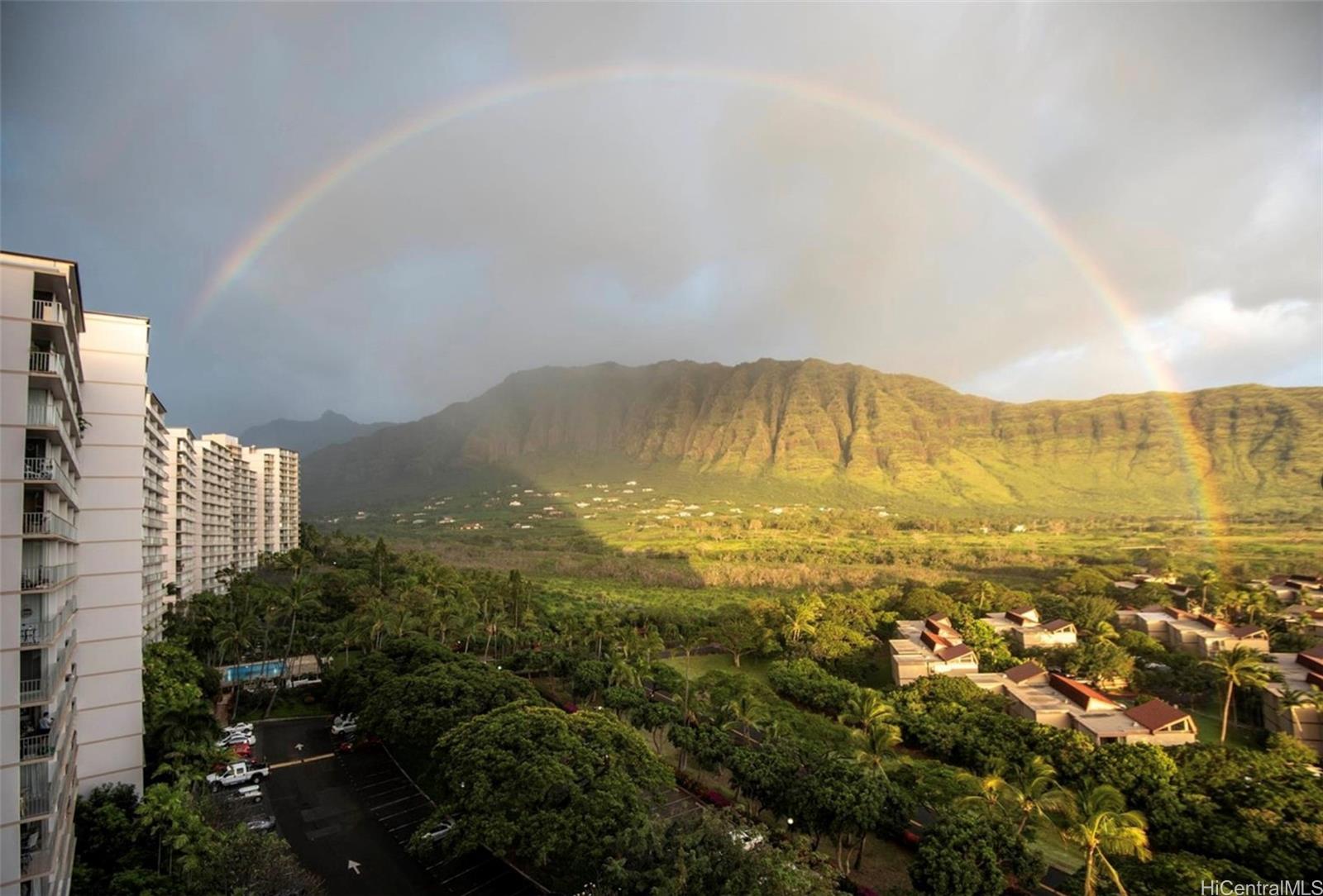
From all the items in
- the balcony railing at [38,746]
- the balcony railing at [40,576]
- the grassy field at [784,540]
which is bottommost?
the grassy field at [784,540]

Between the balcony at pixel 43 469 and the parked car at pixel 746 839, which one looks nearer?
the balcony at pixel 43 469

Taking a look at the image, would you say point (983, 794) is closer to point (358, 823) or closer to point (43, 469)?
Result: point (358, 823)

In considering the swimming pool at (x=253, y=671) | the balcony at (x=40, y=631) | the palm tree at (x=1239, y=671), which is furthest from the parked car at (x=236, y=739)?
the palm tree at (x=1239, y=671)

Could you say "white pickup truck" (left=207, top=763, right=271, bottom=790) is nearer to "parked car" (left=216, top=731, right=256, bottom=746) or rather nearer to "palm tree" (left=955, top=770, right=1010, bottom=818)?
"parked car" (left=216, top=731, right=256, bottom=746)

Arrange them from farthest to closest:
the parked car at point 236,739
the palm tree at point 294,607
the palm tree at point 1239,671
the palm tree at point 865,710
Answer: the palm tree at point 294,607 < the palm tree at point 1239,671 < the parked car at point 236,739 < the palm tree at point 865,710

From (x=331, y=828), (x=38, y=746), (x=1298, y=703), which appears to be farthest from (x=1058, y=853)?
(x=38, y=746)

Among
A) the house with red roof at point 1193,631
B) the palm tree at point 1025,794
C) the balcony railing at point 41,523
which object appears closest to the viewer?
the balcony railing at point 41,523

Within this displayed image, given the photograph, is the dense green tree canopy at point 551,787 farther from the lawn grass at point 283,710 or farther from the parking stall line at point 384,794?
the lawn grass at point 283,710

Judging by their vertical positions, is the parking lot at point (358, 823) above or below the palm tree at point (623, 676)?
below
